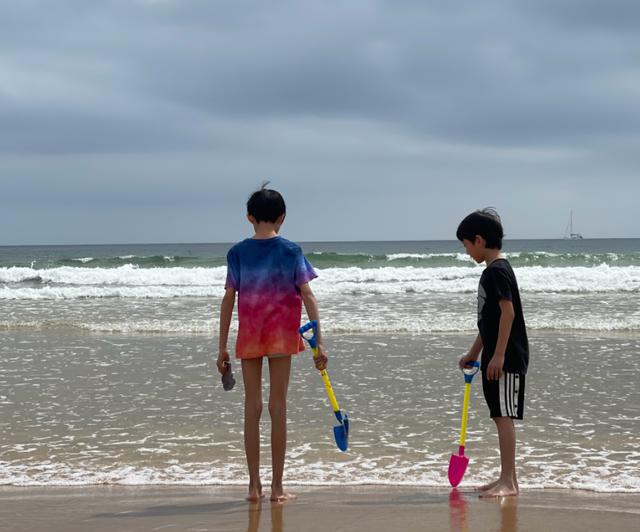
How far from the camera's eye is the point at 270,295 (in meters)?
3.82

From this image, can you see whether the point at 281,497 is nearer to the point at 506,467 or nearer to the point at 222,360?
the point at 222,360

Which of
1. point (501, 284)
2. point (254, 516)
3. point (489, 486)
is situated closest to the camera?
point (254, 516)

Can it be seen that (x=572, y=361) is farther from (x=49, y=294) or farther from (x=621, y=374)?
(x=49, y=294)

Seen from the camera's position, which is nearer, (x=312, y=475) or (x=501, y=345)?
(x=501, y=345)

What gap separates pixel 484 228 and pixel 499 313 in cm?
47

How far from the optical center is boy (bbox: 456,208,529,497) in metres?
3.84

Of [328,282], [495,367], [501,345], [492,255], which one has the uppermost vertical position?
[492,255]

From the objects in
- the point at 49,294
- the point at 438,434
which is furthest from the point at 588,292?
the point at 438,434

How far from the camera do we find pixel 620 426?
5.45m

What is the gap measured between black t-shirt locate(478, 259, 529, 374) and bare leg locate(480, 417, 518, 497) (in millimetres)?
306

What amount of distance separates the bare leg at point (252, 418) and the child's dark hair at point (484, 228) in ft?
4.31

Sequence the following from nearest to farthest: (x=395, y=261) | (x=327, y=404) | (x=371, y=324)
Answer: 1. (x=327, y=404)
2. (x=371, y=324)
3. (x=395, y=261)

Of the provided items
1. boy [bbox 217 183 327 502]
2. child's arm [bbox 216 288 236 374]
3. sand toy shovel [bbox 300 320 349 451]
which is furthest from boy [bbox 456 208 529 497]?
child's arm [bbox 216 288 236 374]

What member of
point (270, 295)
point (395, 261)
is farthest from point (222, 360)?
point (395, 261)
